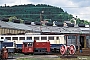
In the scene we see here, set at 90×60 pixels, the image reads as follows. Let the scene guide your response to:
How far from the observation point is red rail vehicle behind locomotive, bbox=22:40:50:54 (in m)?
38.8

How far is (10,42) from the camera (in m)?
39.4

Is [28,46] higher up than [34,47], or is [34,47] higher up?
[28,46]

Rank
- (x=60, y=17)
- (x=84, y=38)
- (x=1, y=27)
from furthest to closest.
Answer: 1. (x=60, y=17)
2. (x=1, y=27)
3. (x=84, y=38)

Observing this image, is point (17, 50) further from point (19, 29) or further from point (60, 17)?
point (60, 17)

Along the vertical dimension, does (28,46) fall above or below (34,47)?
above

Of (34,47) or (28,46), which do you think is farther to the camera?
(34,47)

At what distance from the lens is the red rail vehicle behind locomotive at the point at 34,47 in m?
38.8

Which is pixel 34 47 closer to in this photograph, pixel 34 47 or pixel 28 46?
pixel 34 47

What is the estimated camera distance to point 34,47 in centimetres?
3938

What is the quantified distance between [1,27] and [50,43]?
16403mm

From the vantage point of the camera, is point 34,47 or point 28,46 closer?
point 28,46

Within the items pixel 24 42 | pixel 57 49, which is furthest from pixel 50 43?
pixel 24 42

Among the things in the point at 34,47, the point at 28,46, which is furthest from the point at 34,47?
the point at 28,46

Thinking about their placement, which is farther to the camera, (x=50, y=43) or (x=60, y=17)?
(x=60, y=17)
